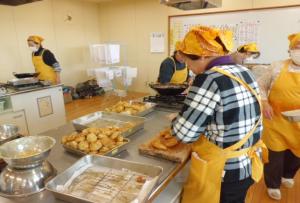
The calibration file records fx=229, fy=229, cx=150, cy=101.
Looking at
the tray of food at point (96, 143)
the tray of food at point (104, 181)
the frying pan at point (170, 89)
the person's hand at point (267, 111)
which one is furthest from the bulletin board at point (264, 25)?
the tray of food at point (104, 181)

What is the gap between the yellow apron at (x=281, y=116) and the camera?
1704 mm

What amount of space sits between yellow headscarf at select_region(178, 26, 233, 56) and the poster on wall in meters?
2.66

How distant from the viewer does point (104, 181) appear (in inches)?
37.0

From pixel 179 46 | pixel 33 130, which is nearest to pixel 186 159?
pixel 179 46

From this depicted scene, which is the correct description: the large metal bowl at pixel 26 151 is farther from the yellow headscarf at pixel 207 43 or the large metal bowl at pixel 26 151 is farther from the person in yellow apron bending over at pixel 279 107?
the person in yellow apron bending over at pixel 279 107

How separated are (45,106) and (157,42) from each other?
2823 millimetres

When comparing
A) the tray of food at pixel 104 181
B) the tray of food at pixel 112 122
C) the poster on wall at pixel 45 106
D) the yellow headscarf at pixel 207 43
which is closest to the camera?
the tray of food at pixel 104 181

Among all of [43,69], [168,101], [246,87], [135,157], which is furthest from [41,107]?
[246,87]

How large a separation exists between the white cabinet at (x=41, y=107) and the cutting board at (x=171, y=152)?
227cm

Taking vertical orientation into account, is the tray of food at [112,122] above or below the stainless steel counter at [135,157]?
above

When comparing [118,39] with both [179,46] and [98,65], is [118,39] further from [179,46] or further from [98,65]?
[179,46]

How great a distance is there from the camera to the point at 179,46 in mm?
1026

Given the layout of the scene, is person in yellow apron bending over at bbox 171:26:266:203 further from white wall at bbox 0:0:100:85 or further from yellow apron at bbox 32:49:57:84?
white wall at bbox 0:0:100:85

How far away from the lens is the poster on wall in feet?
10.1
